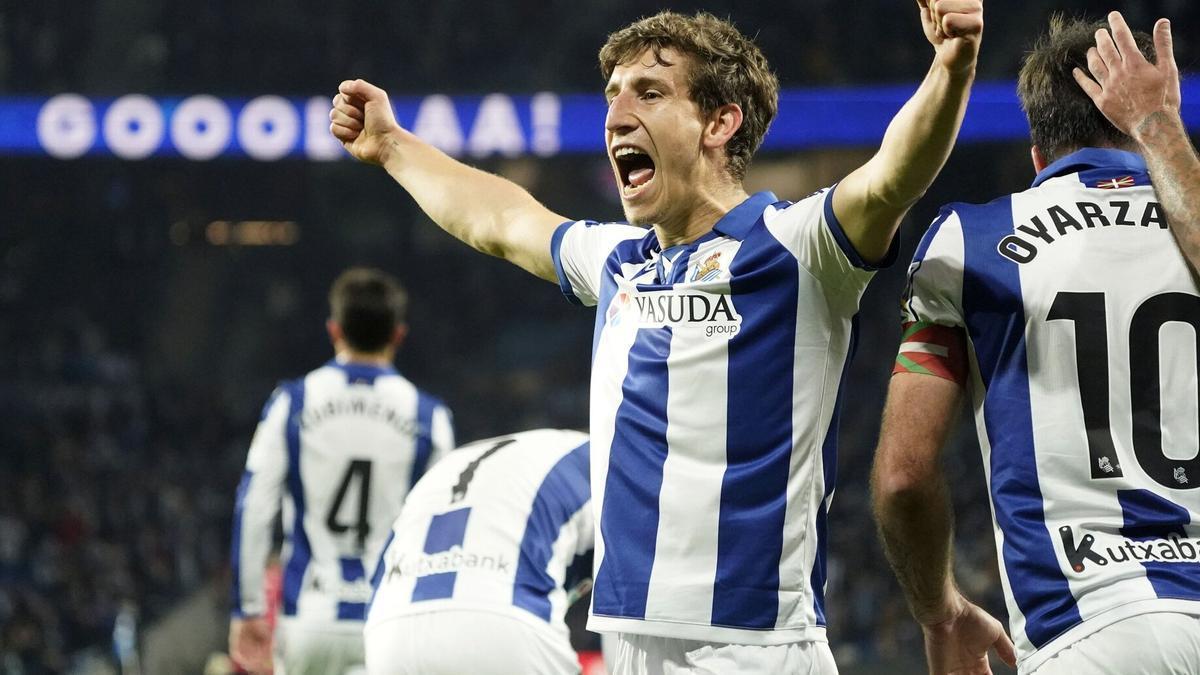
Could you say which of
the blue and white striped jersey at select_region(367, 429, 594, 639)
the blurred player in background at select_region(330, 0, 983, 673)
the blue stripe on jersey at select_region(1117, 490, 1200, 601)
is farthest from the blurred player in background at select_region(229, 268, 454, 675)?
the blue stripe on jersey at select_region(1117, 490, 1200, 601)

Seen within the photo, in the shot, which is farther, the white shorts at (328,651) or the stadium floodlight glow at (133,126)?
the stadium floodlight glow at (133,126)

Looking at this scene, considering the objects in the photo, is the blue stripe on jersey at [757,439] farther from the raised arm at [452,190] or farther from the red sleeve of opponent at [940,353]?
the raised arm at [452,190]

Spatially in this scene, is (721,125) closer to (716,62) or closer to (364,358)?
(716,62)

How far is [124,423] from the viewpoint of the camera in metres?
15.5

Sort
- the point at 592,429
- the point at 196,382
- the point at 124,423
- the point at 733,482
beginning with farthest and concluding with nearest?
the point at 196,382 → the point at 124,423 → the point at 592,429 → the point at 733,482

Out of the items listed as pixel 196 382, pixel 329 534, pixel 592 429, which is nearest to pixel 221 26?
pixel 196 382

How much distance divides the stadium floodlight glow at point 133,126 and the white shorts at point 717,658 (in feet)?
41.1

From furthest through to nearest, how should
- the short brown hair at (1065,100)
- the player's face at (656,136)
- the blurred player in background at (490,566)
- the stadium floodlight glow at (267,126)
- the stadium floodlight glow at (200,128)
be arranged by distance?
the stadium floodlight glow at (200,128)
the stadium floodlight glow at (267,126)
the blurred player in background at (490,566)
the player's face at (656,136)
the short brown hair at (1065,100)

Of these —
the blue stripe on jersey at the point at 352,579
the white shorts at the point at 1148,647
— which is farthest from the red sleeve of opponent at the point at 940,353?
the blue stripe on jersey at the point at 352,579

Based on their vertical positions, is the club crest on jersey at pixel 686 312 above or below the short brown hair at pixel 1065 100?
below

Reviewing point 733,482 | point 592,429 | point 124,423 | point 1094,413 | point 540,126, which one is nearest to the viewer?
point 1094,413

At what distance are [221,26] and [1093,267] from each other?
49.0 ft

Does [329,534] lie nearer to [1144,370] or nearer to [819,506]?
[819,506]

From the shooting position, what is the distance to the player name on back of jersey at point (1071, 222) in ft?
6.88
